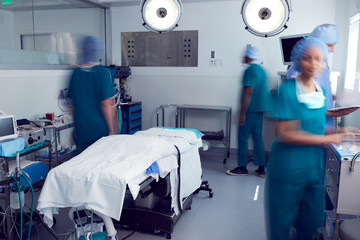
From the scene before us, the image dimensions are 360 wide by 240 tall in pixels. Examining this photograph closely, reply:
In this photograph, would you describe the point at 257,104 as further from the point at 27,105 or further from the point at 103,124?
the point at 27,105

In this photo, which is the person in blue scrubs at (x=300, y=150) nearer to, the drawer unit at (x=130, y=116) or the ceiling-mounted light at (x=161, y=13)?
the ceiling-mounted light at (x=161, y=13)

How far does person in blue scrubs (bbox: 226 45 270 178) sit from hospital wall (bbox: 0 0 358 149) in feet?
3.13

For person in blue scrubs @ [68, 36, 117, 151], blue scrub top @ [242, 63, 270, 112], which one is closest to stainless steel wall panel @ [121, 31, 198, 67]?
blue scrub top @ [242, 63, 270, 112]

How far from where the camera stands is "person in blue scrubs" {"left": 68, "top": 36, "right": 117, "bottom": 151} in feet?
7.75

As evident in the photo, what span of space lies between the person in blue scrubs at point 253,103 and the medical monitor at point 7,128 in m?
2.29

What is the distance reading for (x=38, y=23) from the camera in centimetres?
401

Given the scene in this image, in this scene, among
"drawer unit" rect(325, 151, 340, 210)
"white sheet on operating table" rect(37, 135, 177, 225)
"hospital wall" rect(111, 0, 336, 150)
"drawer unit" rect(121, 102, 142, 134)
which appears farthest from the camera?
"drawer unit" rect(121, 102, 142, 134)

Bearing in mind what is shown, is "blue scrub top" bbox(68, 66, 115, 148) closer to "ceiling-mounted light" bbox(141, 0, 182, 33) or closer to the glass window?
"ceiling-mounted light" bbox(141, 0, 182, 33)

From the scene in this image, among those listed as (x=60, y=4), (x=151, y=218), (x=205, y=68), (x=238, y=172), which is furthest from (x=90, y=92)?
(x=205, y=68)

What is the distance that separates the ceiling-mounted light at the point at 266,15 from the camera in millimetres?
1724

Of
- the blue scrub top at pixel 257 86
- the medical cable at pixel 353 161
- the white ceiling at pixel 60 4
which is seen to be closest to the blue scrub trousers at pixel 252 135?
the blue scrub top at pixel 257 86

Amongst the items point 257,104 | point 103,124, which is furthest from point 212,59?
point 103,124

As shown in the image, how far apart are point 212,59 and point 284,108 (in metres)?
3.31

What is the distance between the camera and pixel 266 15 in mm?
1757
